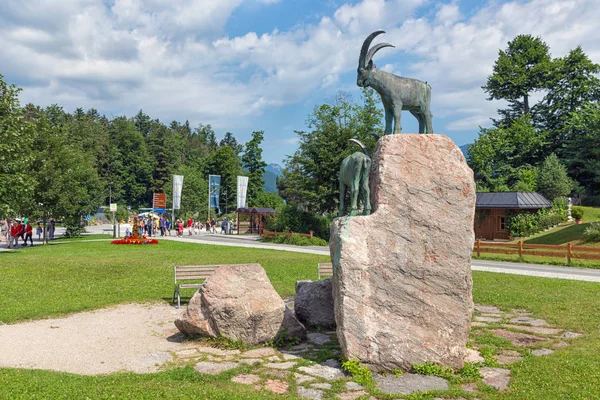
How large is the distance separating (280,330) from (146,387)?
286 centimetres

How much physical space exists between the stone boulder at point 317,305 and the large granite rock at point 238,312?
35.4 inches

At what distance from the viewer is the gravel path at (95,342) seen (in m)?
7.02

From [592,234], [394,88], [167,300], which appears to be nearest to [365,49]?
[394,88]

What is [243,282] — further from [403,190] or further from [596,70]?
[596,70]

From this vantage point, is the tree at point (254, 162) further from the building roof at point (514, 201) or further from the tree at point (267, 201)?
the building roof at point (514, 201)

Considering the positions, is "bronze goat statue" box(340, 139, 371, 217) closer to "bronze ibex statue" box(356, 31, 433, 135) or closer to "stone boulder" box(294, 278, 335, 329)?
"bronze ibex statue" box(356, 31, 433, 135)

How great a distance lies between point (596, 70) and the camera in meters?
49.1

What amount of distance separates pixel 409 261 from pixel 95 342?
5844 mm

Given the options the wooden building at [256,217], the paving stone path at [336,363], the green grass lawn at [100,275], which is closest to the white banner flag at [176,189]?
the wooden building at [256,217]

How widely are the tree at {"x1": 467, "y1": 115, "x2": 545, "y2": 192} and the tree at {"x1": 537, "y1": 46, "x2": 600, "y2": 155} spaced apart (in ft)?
8.62

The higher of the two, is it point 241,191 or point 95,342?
point 241,191

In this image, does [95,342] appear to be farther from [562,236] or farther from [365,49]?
[562,236]

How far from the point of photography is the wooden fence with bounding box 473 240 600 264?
19.8 m

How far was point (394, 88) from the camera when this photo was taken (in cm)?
793
